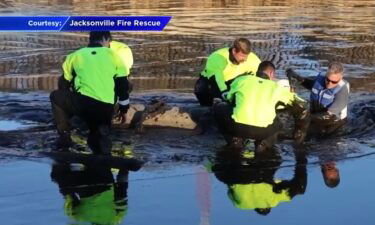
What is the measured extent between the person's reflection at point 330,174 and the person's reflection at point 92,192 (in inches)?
81.7

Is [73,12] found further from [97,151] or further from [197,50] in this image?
[97,151]

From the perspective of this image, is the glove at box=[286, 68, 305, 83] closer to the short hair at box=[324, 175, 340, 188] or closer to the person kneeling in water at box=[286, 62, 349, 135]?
the person kneeling in water at box=[286, 62, 349, 135]

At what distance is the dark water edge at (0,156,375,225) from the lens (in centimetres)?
626

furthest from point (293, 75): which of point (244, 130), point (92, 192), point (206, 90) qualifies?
point (92, 192)

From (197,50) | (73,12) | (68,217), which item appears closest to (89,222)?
(68,217)

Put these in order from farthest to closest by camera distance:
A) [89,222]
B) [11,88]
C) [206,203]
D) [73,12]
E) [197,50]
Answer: [73,12]
[197,50]
[11,88]
[206,203]
[89,222]

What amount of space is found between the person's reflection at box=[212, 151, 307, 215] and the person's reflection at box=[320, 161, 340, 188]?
21 centimetres

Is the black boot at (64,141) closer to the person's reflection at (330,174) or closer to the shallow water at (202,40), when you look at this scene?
the person's reflection at (330,174)

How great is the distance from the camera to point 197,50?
60.1 feet

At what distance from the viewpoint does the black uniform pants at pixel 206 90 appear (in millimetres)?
10608

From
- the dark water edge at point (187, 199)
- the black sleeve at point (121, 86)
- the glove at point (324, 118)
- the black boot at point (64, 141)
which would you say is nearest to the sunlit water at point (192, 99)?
the dark water edge at point (187, 199)

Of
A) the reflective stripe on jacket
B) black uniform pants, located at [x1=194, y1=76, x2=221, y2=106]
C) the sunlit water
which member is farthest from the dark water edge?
black uniform pants, located at [x1=194, y1=76, x2=221, y2=106]

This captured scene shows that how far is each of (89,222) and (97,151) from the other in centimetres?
265

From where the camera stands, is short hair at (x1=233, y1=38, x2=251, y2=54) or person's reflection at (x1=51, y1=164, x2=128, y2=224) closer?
person's reflection at (x1=51, y1=164, x2=128, y2=224)
